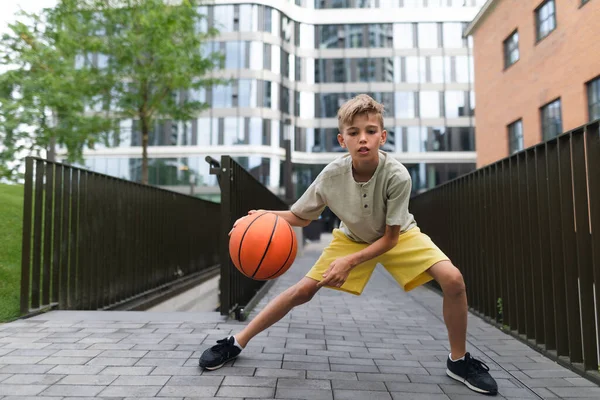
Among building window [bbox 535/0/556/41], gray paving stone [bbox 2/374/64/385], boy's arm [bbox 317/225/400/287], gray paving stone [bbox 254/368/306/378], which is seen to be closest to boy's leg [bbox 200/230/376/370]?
boy's arm [bbox 317/225/400/287]

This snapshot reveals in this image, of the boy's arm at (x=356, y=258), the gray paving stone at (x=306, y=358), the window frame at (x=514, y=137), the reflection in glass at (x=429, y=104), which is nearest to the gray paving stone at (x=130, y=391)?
the gray paving stone at (x=306, y=358)

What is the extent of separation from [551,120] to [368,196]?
14.4m

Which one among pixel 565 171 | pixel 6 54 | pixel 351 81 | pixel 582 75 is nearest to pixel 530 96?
pixel 582 75

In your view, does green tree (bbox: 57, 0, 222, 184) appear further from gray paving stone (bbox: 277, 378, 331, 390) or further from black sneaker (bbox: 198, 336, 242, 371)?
gray paving stone (bbox: 277, 378, 331, 390)

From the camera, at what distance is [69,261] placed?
487 centimetres

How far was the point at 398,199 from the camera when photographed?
2.82m

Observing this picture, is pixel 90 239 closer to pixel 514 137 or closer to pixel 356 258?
pixel 356 258

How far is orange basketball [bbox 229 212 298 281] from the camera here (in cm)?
307

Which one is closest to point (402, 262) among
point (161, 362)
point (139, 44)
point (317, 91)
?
point (161, 362)

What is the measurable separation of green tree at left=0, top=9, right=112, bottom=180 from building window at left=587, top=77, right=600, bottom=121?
615 inches

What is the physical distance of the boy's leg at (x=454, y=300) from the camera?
280 centimetres

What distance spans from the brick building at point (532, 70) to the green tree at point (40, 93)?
15.2 metres

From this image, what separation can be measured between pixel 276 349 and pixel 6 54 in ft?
53.9

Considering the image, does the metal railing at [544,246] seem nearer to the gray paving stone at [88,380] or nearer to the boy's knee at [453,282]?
the boy's knee at [453,282]
